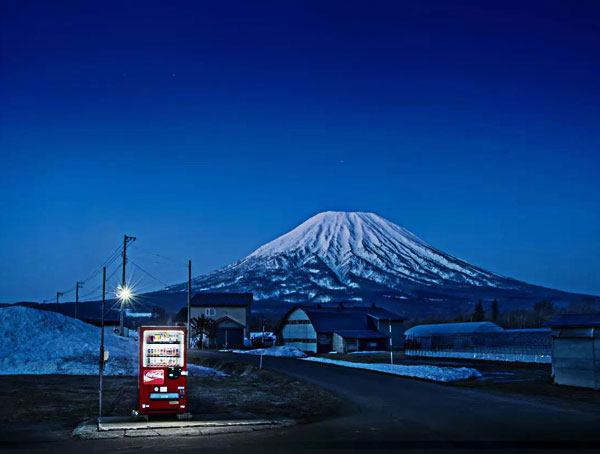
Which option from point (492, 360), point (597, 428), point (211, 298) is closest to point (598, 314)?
point (597, 428)

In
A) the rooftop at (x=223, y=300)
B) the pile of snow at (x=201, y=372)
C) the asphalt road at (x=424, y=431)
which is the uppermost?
the rooftop at (x=223, y=300)

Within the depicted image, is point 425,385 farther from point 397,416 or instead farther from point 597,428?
point 597,428

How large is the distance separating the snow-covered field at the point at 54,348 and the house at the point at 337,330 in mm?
Result: 34805

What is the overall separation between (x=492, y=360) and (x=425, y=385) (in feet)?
102

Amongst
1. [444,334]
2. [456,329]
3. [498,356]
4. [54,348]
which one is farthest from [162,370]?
[456,329]

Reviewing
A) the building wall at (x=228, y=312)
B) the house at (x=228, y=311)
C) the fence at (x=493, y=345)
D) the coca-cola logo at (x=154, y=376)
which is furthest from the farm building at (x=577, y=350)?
the building wall at (x=228, y=312)

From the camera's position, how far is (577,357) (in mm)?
28609

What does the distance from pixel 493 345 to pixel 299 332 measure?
25.5 meters

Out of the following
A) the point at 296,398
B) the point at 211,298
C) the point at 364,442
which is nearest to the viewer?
the point at 364,442

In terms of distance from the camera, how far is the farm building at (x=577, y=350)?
27.8m

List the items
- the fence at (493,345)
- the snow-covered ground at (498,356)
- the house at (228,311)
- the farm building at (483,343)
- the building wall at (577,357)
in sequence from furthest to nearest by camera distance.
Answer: the house at (228,311), the farm building at (483,343), the fence at (493,345), the snow-covered ground at (498,356), the building wall at (577,357)

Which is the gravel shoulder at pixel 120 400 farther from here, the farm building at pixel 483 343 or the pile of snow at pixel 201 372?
the farm building at pixel 483 343

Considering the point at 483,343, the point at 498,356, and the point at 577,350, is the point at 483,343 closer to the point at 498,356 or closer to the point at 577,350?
the point at 498,356

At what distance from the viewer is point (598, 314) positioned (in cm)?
2927
